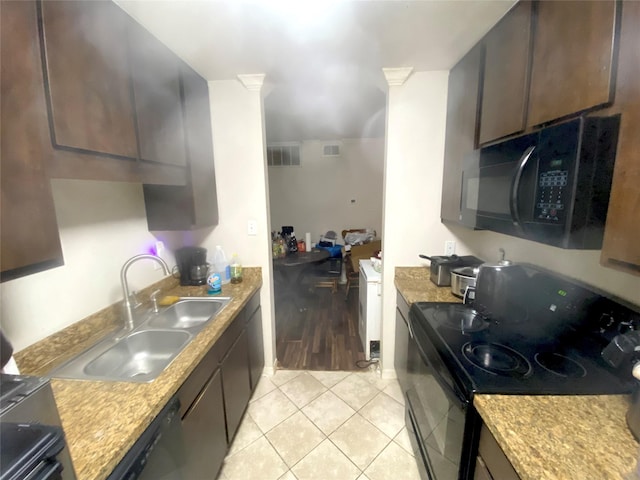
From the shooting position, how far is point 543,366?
0.95 m

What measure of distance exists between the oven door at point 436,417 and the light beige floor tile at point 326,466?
15.2 inches

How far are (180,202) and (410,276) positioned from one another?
64.4 inches

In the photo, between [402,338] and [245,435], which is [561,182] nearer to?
[402,338]

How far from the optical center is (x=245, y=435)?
5.51 feet

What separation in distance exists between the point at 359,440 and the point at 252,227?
61.5 inches

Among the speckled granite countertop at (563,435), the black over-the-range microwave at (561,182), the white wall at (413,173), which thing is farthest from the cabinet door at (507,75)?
the speckled granite countertop at (563,435)

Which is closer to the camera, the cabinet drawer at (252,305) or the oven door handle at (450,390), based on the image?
the oven door handle at (450,390)

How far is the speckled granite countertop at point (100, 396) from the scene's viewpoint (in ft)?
2.27

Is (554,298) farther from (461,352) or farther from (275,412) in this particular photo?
(275,412)

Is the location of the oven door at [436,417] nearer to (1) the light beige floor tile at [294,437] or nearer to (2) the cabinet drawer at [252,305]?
(1) the light beige floor tile at [294,437]

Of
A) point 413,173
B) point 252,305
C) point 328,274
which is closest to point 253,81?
point 413,173

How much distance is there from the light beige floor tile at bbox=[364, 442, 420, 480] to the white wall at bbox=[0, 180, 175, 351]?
1678mm

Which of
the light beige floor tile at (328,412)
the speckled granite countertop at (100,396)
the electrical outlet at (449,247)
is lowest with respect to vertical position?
the light beige floor tile at (328,412)

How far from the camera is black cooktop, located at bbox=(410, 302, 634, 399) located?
2.79 ft
